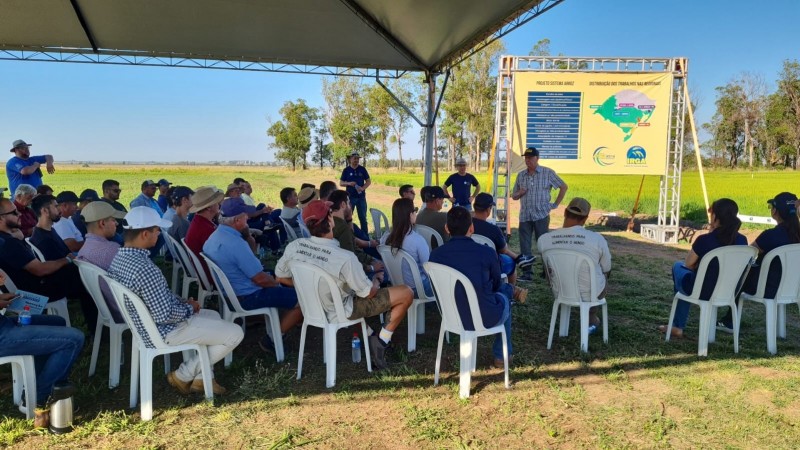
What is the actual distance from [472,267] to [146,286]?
1.94 meters

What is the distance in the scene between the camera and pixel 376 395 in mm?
3256

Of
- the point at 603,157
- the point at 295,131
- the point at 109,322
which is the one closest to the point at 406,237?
the point at 109,322

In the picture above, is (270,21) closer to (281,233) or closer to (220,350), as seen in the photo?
(281,233)

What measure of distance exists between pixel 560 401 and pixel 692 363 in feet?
4.42

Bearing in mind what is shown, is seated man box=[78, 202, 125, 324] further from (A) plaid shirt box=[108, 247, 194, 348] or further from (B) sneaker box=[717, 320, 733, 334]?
(B) sneaker box=[717, 320, 733, 334]

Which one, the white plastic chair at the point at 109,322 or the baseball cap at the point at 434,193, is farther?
the baseball cap at the point at 434,193

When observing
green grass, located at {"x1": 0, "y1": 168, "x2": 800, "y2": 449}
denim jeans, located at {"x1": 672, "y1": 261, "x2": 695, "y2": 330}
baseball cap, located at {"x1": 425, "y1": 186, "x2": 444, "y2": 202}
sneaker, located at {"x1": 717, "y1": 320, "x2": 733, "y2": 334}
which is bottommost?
green grass, located at {"x1": 0, "y1": 168, "x2": 800, "y2": 449}

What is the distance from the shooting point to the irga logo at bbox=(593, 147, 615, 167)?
1022 centimetres

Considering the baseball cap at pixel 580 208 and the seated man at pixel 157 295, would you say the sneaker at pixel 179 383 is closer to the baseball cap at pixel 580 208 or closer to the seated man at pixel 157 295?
the seated man at pixel 157 295

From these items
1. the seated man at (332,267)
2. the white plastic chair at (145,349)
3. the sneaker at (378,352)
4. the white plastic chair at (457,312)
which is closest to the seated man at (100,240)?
the white plastic chair at (145,349)

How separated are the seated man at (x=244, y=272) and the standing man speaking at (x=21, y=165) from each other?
490cm

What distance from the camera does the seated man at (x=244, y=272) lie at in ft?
11.9

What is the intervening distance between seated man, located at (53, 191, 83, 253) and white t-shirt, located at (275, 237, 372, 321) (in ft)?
8.56

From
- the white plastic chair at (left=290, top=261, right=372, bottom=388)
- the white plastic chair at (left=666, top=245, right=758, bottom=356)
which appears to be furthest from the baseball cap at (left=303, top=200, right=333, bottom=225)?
the white plastic chair at (left=666, top=245, right=758, bottom=356)
